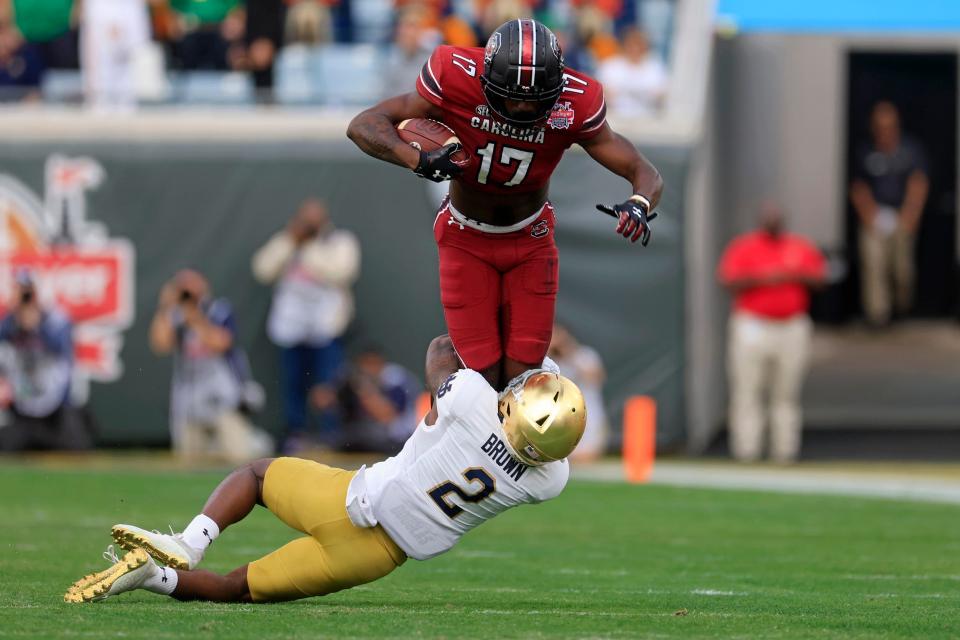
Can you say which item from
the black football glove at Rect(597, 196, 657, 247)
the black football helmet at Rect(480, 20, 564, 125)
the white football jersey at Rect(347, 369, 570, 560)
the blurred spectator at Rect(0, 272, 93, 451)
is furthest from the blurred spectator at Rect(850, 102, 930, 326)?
the white football jersey at Rect(347, 369, 570, 560)

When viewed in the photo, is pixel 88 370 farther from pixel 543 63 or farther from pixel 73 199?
pixel 543 63

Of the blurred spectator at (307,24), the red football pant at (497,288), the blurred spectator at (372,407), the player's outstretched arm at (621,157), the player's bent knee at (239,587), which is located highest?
the blurred spectator at (307,24)

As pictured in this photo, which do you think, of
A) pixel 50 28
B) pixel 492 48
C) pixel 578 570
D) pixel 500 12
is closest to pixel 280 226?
pixel 500 12

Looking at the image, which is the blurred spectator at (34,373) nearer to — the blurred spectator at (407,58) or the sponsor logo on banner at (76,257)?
the sponsor logo on banner at (76,257)

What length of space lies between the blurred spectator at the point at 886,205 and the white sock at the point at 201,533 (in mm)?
12054

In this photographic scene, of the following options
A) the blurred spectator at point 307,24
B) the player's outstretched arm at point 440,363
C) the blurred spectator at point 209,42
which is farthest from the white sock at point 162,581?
the blurred spectator at point 209,42

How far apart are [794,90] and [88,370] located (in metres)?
7.21

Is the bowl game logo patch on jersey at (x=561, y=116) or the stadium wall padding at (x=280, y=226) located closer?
the bowl game logo patch on jersey at (x=561, y=116)

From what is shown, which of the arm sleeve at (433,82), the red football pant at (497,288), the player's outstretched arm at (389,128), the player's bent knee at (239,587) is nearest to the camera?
the player's bent knee at (239,587)

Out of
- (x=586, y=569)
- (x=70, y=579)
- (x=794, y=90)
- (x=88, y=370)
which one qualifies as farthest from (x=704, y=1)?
(x=70, y=579)

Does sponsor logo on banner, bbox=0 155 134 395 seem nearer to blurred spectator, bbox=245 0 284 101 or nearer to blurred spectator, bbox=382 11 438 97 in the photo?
blurred spectator, bbox=245 0 284 101

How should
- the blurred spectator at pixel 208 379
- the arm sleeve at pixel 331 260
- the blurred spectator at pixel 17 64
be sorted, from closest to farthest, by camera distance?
the blurred spectator at pixel 208 379 < the arm sleeve at pixel 331 260 < the blurred spectator at pixel 17 64

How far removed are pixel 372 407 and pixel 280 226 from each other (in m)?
1.97

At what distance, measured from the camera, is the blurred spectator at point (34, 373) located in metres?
14.6
